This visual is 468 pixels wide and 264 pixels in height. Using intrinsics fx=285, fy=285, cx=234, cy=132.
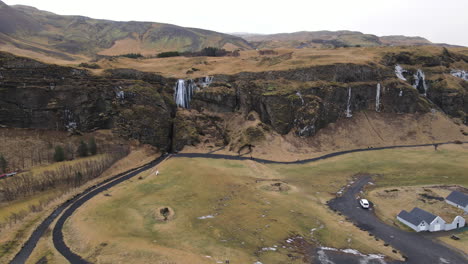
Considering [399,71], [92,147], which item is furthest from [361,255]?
[399,71]

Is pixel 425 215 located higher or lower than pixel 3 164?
lower

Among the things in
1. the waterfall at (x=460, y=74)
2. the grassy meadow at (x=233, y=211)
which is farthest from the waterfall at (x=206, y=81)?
the waterfall at (x=460, y=74)

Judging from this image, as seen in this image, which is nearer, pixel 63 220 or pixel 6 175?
pixel 63 220

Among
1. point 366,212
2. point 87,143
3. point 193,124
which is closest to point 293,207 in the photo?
point 366,212

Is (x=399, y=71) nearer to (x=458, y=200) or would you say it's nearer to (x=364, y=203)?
(x=458, y=200)

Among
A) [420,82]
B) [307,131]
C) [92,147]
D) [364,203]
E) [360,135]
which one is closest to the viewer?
[364,203]

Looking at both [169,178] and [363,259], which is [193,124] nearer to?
[169,178]

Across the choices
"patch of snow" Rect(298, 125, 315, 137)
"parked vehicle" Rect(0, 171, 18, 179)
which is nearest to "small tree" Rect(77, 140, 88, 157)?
"parked vehicle" Rect(0, 171, 18, 179)

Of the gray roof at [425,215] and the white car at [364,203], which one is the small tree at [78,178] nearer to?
the white car at [364,203]
